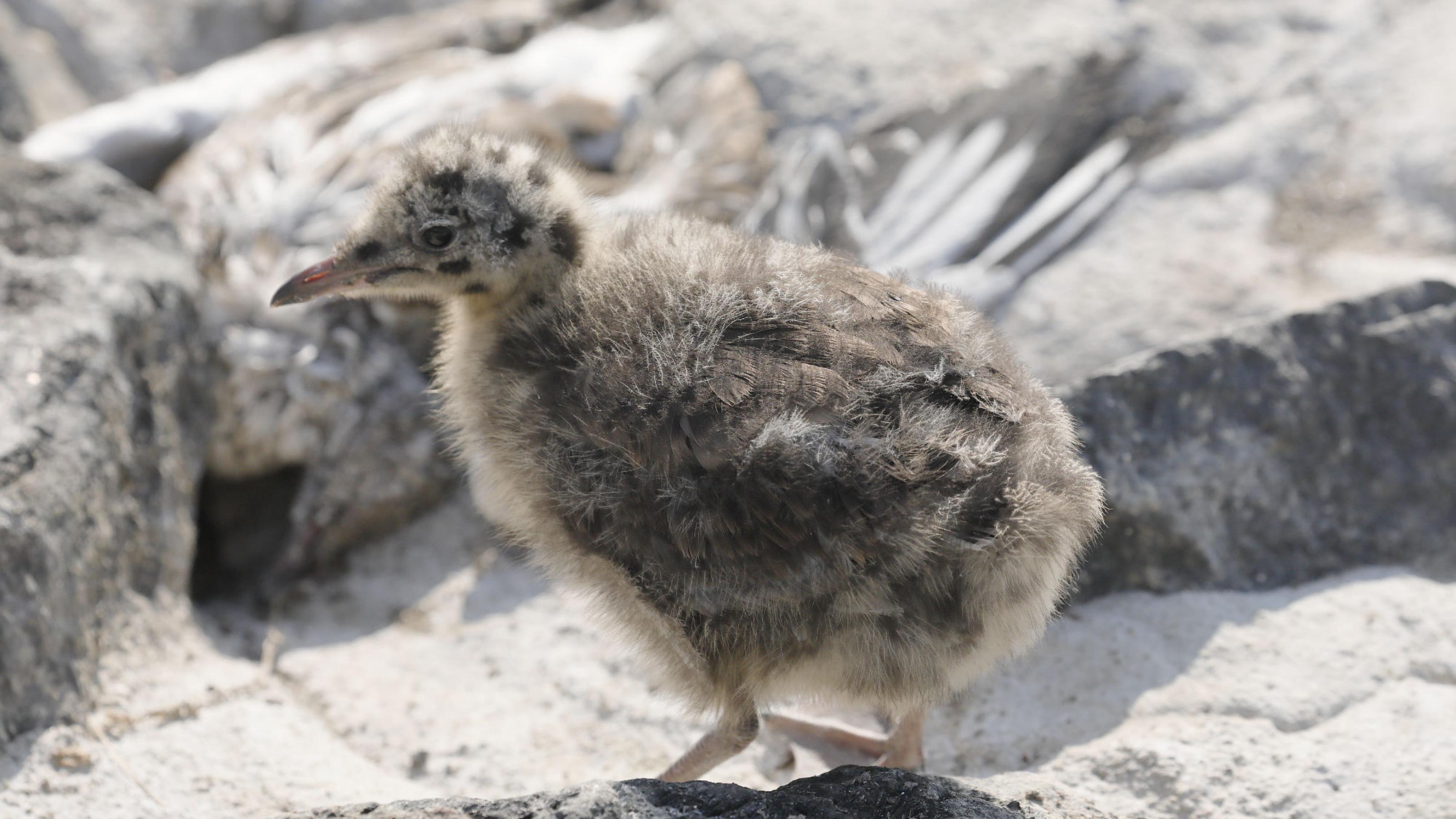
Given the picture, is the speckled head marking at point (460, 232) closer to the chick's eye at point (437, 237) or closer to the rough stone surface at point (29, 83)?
the chick's eye at point (437, 237)

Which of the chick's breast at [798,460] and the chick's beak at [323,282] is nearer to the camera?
the chick's breast at [798,460]

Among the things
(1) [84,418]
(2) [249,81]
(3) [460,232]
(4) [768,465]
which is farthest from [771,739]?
(2) [249,81]

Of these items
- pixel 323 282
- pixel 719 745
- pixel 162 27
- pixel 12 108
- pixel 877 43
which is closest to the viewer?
pixel 719 745

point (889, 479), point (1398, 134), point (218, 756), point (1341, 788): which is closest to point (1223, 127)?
point (1398, 134)

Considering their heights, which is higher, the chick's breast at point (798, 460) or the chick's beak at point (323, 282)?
the chick's beak at point (323, 282)

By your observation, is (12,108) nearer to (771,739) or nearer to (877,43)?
(877,43)

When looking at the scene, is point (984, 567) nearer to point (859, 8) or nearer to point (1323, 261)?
point (1323, 261)

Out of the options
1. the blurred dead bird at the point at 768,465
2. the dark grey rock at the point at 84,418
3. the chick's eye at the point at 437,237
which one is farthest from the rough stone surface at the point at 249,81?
the blurred dead bird at the point at 768,465
